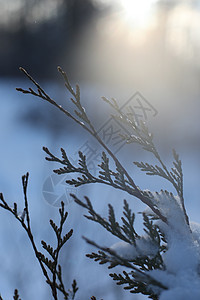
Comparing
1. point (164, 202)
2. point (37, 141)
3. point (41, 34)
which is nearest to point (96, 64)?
point (41, 34)

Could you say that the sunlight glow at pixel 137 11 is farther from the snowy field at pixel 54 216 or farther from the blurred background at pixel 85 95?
the snowy field at pixel 54 216

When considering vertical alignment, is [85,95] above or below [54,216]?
above

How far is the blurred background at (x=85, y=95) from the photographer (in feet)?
21.8

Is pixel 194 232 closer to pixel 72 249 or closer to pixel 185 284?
pixel 185 284

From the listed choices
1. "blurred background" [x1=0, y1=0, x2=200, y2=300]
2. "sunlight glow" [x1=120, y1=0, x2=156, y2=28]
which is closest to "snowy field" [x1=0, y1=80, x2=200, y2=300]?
"blurred background" [x1=0, y1=0, x2=200, y2=300]

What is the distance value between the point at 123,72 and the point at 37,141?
25.6 ft

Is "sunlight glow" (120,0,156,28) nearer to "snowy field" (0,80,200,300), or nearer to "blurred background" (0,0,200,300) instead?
"blurred background" (0,0,200,300)

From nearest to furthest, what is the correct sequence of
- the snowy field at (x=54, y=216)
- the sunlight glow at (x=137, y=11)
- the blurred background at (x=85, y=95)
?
the snowy field at (x=54, y=216), the blurred background at (x=85, y=95), the sunlight glow at (x=137, y=11)

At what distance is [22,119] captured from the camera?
15203mm

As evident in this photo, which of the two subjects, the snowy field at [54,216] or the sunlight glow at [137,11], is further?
the sunlight glow at [137,11]

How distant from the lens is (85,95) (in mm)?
15758

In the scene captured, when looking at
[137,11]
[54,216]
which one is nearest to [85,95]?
[137,11]

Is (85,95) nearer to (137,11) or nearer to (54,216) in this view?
(137,11)

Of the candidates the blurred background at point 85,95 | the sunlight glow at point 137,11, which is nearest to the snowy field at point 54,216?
the blurred background at point 85,95
